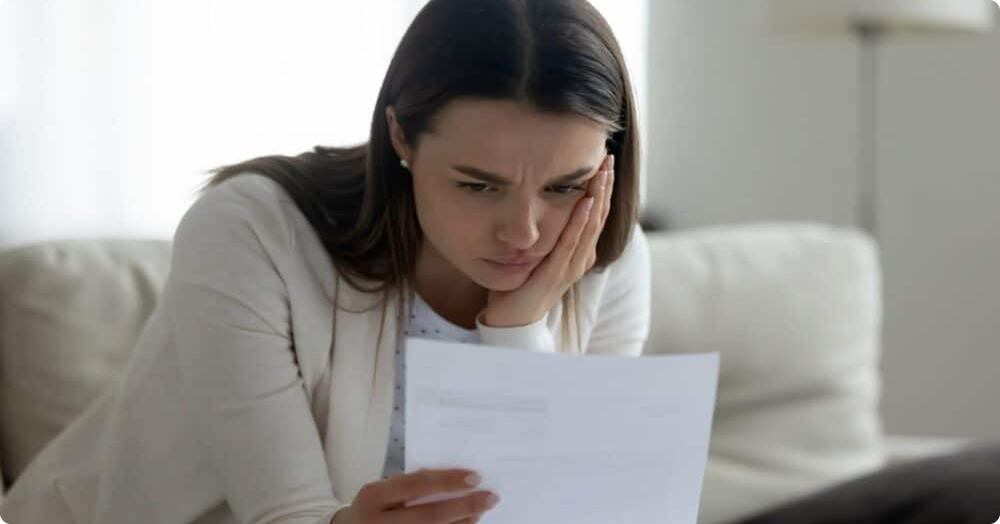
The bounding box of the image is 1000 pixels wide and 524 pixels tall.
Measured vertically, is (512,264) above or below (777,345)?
above

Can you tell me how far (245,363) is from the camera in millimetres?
924

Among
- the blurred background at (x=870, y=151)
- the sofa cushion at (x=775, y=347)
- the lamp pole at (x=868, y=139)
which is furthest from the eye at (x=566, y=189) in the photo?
the lamp pole at (x=868, y=139)

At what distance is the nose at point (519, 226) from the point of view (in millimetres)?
889

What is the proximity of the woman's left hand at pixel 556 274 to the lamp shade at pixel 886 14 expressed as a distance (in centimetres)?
150

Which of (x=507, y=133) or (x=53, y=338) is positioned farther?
(x=53, y=338)

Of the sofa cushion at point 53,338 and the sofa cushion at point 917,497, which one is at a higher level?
the sofa cushion at point 53,338

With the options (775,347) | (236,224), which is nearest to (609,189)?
(236,224)

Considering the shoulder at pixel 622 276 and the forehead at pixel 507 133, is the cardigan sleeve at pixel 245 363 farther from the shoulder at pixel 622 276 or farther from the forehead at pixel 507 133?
the shoulder at pixel 622 276

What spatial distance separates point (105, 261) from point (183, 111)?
7.5 inches

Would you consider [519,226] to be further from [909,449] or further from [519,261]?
[909,449]

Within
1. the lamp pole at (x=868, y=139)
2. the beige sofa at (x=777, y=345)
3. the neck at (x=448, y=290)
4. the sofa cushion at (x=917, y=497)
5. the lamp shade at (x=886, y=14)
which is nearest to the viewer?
the neck at (x=448, y=290)

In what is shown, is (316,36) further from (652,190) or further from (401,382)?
(652,190)

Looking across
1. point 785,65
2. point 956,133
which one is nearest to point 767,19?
point 785,65

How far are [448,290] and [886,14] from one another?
157 cm
